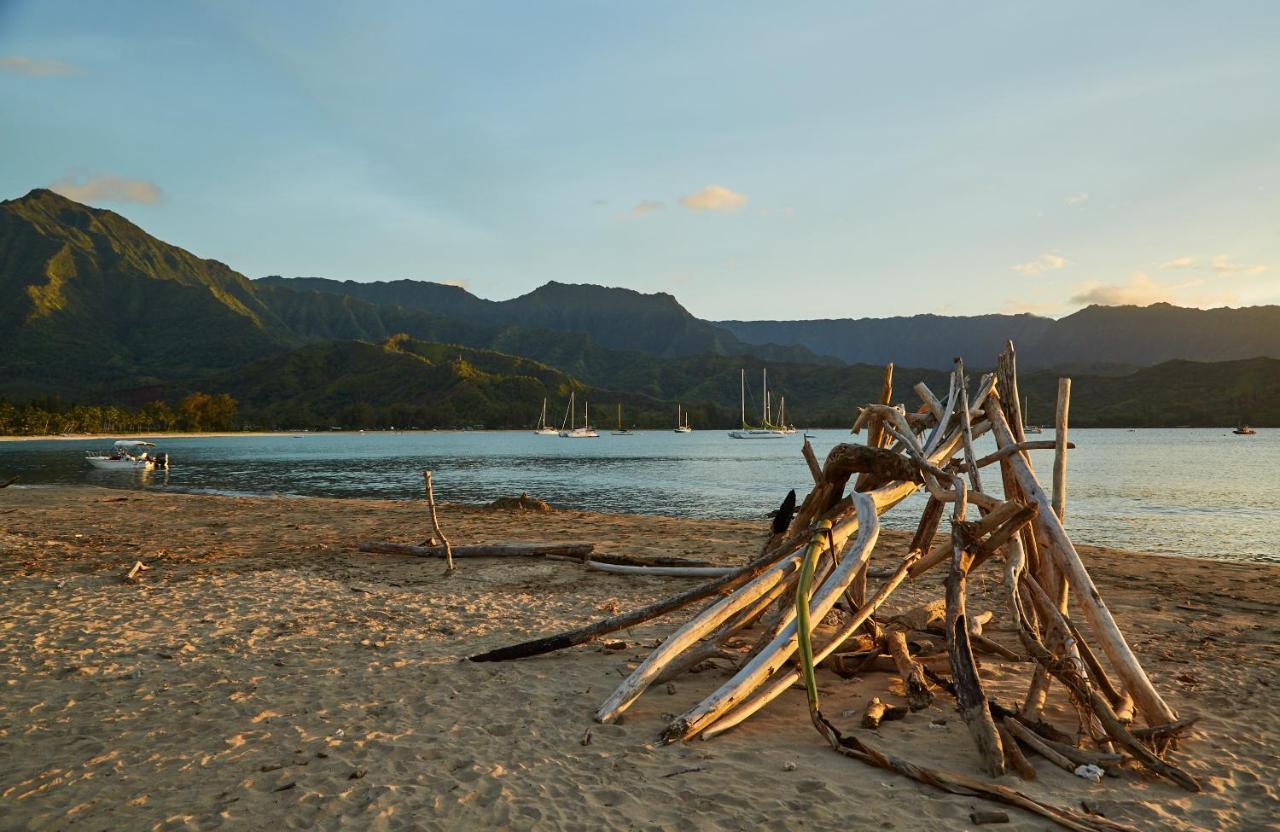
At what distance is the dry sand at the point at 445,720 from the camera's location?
175 inches

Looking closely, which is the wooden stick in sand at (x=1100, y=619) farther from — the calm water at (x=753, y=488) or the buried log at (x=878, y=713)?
the calm water at (x=753, y=488)

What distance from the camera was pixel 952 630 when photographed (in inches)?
202

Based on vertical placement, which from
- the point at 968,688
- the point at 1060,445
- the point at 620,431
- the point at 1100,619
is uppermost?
the point at 1060,445

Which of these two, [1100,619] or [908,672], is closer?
[1100,619]

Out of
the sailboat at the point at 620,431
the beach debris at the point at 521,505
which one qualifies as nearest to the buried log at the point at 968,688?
the beach debris at the point at 521,505

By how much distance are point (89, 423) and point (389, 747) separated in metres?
180

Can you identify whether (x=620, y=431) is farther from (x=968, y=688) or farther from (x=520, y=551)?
(x=968, y=688)

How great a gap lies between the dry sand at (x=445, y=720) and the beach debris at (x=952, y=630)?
0.18 m

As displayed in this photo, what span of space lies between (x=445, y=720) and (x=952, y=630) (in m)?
4.08

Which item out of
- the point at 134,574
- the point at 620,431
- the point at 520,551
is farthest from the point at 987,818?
the point at 620,431

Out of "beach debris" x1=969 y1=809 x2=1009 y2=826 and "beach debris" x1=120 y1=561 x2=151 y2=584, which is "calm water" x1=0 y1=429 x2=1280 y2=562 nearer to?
"beach debris" x1=120 y1=561 x2=151 y2=584

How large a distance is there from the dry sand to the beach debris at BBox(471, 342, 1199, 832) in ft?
0.59

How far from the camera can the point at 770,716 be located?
19.6ft

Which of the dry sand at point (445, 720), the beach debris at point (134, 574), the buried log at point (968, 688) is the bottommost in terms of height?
the beach debris at point (134, 574)
